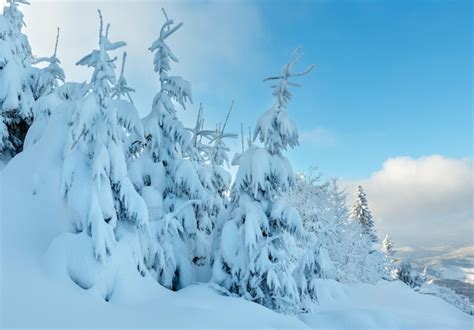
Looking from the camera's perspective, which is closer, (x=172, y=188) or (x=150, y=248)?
(x=150, y=248)

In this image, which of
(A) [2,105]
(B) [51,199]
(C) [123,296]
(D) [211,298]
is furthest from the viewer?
(A) [2,105]

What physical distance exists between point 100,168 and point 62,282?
2.62 m

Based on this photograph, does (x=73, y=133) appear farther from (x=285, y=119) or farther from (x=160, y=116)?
(x=285, y=119)

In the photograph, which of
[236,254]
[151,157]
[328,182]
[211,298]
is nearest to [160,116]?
[151,157]

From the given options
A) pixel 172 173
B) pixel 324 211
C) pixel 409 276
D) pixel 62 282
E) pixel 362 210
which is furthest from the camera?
pixel 362 210

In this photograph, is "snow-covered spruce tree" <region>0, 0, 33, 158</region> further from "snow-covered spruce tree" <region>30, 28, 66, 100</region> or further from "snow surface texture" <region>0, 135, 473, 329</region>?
"snow surface texture" <region>0, 135, 473, 329</region>

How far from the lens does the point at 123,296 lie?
7.82 metres

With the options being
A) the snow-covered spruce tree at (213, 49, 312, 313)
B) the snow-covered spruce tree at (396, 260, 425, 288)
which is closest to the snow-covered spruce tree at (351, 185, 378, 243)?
the snow-covered spruce tree at (396, 260, 425, 288)

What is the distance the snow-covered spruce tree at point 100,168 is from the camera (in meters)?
7.98

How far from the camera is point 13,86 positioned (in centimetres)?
1702

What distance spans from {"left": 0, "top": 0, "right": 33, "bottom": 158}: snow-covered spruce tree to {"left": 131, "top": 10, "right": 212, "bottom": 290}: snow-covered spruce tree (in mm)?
9215

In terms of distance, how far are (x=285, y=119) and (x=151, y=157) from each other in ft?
17.3

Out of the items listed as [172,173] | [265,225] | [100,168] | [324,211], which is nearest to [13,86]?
[172,173]

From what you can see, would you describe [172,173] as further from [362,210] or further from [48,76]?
[362,210]
